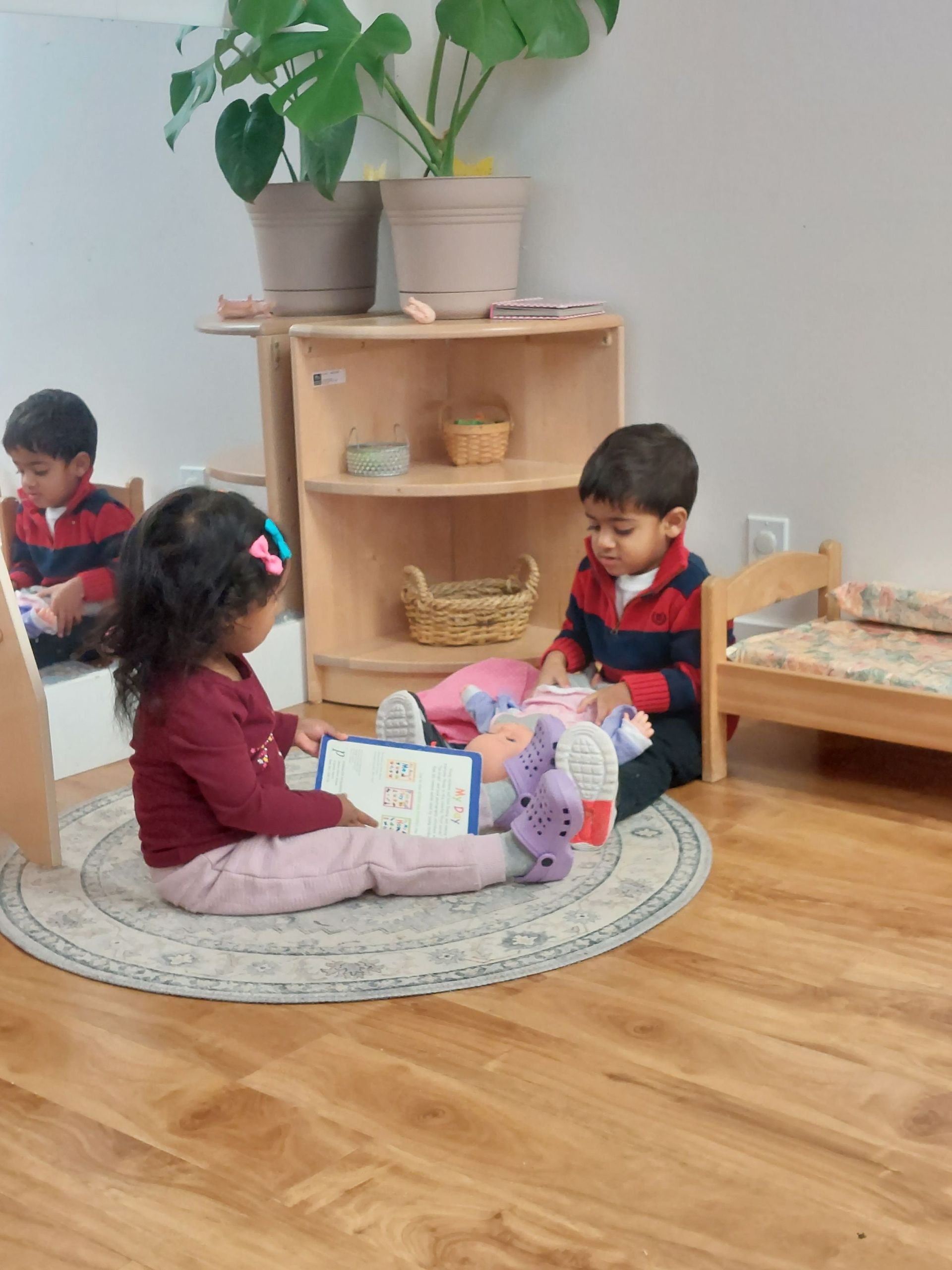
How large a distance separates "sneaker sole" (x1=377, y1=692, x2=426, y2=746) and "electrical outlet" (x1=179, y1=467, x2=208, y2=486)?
0.73m

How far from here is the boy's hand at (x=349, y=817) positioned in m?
1.86

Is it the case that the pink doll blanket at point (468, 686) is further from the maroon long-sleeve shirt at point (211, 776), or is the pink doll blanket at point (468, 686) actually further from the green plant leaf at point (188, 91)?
the green plant leaf at point (188, 91)

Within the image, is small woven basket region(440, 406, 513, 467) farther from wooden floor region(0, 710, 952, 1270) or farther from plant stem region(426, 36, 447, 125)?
wooden floor region(0, 710, 952, 1270)

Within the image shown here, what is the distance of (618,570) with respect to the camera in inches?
92.1

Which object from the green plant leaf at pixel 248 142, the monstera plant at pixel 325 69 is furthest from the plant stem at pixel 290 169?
the green plant leaf at pixel 248 142

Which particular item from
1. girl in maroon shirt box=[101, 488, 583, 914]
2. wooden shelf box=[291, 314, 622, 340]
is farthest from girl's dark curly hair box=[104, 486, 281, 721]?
wooden shelf box=[291, 314, 622, 340]

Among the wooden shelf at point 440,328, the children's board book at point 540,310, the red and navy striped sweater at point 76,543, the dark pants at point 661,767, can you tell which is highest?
the children's board book at point 540,310

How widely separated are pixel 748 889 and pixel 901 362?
1.06 metres

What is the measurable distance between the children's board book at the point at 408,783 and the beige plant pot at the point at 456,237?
1072mm

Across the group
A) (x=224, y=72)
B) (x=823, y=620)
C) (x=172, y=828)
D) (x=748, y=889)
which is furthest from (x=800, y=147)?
(x=172, y=828)

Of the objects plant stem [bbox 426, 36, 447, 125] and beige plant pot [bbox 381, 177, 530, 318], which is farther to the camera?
plant stem [bbox 426, 36, 447, 125]

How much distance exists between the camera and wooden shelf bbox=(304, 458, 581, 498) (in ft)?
8.54

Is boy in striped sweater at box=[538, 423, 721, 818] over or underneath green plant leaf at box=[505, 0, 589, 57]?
underneath

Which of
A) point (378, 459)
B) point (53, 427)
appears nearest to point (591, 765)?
point (378, 459)
